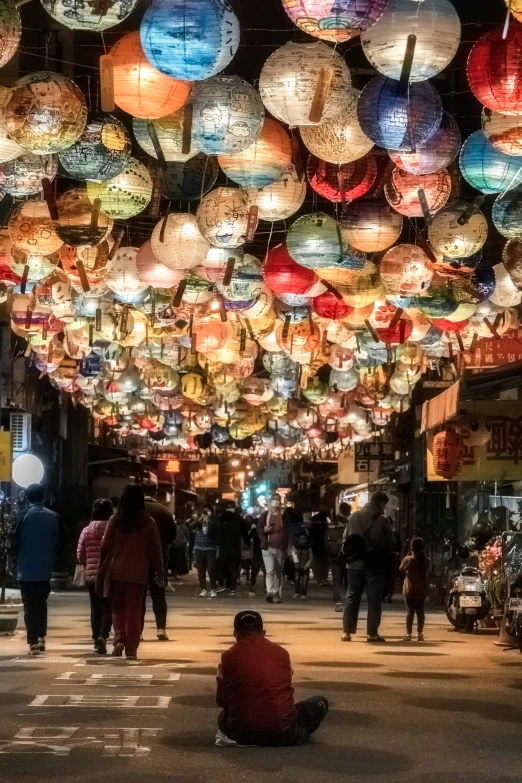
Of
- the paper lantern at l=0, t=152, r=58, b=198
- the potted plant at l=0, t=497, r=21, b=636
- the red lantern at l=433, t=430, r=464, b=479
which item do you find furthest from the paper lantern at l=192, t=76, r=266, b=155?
the red lantern at l=433, t=430, r=464, b=479

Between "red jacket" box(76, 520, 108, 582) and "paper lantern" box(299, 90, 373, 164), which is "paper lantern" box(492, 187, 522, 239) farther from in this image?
"red jacket" box(76, 520, 108, 582)

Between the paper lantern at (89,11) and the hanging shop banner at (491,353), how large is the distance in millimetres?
11165

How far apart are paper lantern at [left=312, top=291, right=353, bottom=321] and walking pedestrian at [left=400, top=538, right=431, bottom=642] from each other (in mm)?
3021

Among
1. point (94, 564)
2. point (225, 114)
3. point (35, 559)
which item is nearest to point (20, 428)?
point (94, 564)

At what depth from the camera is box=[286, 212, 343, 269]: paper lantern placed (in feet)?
42.8

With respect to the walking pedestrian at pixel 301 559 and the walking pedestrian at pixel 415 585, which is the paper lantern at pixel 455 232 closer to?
the walking pedestrian at pixel 415 585

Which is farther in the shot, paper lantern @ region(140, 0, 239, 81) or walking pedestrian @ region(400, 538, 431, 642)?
walking pedestrian @ region(400, 538, 431, 642)

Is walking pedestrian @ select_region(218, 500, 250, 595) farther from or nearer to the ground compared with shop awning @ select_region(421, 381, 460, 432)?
nearer to the ground

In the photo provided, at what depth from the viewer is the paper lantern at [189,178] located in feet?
42.7

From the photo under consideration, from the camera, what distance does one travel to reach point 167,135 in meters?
11.2

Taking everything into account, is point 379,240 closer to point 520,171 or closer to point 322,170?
point 322,170

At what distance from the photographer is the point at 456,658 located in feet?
46.2

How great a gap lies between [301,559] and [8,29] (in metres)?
18.8

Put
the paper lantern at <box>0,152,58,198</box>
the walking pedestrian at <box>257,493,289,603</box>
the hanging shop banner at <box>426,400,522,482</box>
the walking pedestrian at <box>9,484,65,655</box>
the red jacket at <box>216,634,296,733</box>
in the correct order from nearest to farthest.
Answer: the red jacket at <box>216,634,296,733</box> → the paper lantern at <box>0,152,58,198</box> → the walking pedestrian at <box>9,484,65,655</box> → the hanging shop banner at <box>426,400,522,482</box> → the walking pedestrian at <box>257,493,289,603</box>
